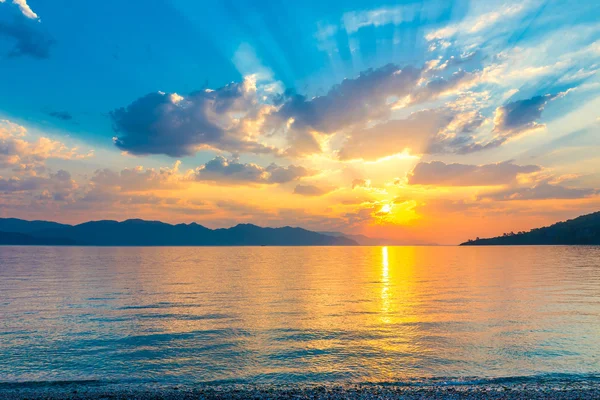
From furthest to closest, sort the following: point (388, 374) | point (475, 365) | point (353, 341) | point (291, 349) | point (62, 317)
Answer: point (62, 317) → point (353, 341) → point (291, 349) → point (475, 365) → point (388, 374)

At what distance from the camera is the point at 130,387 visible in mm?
20594

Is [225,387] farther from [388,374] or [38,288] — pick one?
[38,288]

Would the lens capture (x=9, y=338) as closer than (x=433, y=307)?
Yes

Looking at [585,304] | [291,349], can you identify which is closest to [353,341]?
[291,349]

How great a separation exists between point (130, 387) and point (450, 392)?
16.9 m

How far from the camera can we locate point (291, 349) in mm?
26828

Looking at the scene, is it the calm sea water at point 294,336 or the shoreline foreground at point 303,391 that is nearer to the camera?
the shoreline foreground at point 303,391

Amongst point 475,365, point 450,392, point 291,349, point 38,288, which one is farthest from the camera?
point 38,288

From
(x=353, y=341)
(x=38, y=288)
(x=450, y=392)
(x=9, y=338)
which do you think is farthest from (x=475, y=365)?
(x=38, y=288)

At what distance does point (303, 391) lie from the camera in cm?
1905

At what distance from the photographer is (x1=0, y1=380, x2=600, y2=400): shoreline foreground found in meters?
18.6

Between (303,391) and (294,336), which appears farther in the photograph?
(294,336)

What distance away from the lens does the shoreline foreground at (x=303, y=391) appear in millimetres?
18562

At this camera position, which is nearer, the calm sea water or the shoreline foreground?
the shoreline foreground
